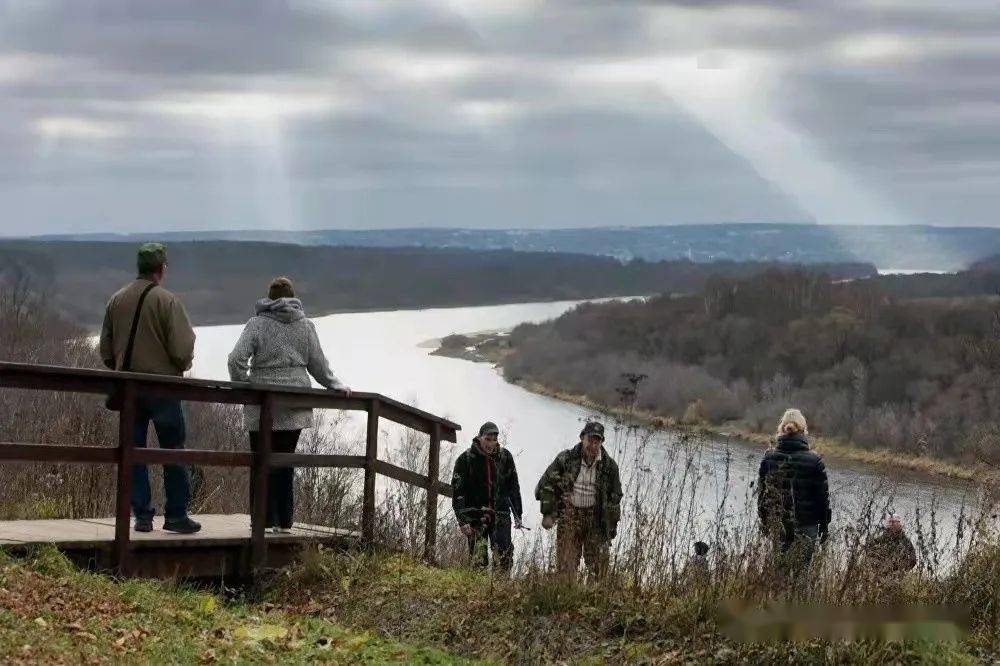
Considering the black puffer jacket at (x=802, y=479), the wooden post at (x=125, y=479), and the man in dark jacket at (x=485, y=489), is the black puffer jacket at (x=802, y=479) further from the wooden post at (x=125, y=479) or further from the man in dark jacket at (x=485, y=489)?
the wooden post at (x=125, y=479)

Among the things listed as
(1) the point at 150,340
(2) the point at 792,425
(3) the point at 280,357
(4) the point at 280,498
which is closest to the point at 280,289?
(3) the point at 280,357

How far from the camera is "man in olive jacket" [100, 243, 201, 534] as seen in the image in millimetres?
9578

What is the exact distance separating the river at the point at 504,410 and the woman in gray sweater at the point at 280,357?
7.55 ft

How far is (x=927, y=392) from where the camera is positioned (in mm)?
81312

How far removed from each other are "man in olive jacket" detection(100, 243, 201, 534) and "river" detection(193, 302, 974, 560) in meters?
2.97

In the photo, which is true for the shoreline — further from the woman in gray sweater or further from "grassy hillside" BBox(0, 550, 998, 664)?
"grassy hillside" BBox(0, 550, 998, 664)

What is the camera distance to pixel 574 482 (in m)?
10.4

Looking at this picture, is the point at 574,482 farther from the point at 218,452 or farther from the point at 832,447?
the point at 832,447

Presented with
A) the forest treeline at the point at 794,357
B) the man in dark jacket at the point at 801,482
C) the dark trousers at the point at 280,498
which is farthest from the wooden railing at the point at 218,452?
the forest treeline at the point at 794,357

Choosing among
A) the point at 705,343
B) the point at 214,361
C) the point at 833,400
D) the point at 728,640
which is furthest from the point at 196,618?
the point at 705,343

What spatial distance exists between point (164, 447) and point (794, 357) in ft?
299

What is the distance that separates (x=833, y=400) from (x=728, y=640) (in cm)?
7378

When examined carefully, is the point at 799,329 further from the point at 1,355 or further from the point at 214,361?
the point at 1,355

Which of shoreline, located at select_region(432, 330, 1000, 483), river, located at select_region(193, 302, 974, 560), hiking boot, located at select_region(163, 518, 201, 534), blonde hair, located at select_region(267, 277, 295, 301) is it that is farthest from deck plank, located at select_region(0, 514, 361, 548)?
shoreline, located at select_region(432, 330, 1000, 483)
